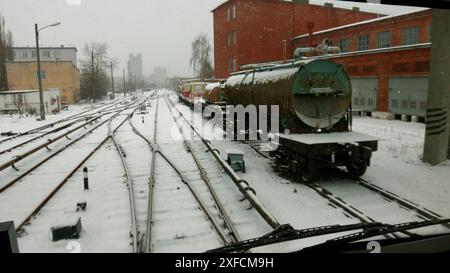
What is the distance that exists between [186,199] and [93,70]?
54151 millimetres

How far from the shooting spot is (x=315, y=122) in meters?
9.95

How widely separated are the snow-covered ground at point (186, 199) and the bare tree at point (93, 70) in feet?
155

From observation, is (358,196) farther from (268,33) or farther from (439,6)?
(268,33)

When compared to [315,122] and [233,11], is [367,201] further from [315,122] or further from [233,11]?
[233,11]

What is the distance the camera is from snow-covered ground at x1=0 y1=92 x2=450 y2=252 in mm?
5906

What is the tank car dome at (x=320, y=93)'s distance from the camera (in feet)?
32.0

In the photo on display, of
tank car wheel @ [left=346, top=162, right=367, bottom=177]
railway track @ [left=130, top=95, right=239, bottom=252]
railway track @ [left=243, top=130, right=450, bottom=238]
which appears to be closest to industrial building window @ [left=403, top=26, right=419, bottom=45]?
tank car wheel @ [left=346, top=162, right=367, bottom=177]

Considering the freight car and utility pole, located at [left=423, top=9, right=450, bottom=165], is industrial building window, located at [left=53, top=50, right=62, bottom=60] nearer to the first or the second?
the freight car

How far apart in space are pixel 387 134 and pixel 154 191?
519 inches

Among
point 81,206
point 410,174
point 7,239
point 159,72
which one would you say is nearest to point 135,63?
point 159,72

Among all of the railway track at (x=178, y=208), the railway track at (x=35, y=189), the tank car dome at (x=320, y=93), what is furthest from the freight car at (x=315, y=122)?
the railway track at (x=35, y=189)

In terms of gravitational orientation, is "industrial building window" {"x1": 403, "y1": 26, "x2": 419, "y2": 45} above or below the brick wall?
above

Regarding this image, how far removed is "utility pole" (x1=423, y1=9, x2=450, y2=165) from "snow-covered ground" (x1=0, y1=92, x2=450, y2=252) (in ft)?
1.89

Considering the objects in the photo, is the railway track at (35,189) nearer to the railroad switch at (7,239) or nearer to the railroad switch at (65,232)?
the railroad switch at (65,232)
